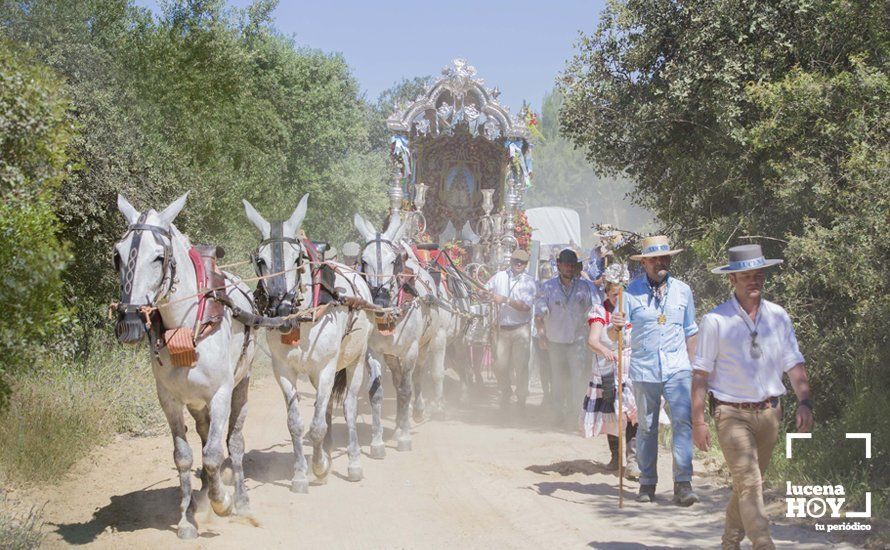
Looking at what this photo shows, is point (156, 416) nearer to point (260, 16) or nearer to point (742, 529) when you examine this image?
point (742, 529)

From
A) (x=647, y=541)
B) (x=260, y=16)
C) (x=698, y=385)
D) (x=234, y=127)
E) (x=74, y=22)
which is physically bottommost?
(x=647, y=541)

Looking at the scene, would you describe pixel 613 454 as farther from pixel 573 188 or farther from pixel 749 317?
pixel 573 188

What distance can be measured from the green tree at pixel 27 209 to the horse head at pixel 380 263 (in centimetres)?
388

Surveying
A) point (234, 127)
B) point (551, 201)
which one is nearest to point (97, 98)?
point (234, 127)

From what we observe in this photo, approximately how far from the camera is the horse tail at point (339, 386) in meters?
10.5

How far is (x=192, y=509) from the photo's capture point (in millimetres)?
7633

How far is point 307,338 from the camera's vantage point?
9.25 meters

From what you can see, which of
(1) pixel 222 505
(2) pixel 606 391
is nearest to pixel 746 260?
(2) pixel 606 391

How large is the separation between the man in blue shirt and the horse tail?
323cm

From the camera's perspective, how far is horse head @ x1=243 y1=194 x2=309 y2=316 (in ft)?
27.7

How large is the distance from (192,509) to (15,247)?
2.43 metres

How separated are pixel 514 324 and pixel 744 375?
8.89 m

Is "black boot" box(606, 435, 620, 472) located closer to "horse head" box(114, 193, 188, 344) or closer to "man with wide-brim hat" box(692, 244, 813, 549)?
"man with wide-brim hat" box(692, 244, 813, 549)

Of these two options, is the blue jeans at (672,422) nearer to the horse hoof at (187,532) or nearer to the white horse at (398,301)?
the white horse at (398,301)
